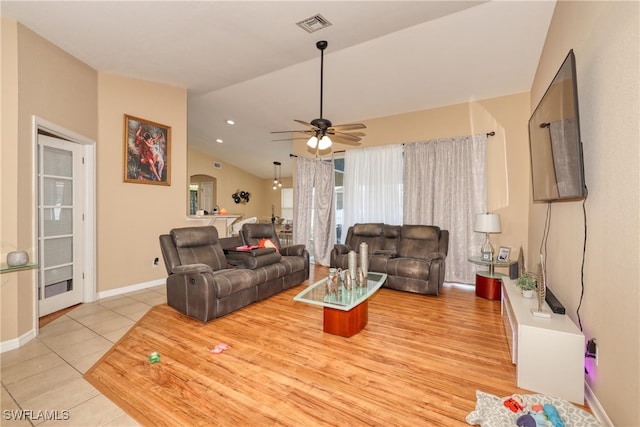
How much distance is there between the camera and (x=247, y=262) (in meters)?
3.69

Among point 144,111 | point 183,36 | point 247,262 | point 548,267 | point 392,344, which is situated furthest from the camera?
point 144,111

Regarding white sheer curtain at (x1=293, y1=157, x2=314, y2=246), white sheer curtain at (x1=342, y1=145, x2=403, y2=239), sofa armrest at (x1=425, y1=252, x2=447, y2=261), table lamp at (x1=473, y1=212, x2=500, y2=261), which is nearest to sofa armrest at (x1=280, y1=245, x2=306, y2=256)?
white sheer curtain at (x1=342, y1=145, x2=403, y2=239)

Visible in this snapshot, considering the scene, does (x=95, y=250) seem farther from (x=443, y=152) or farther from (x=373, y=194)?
(x=443, y=152)

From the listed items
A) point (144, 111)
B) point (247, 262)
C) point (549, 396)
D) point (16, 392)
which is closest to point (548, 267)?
point (549, 396)

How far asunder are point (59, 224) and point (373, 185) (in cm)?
470

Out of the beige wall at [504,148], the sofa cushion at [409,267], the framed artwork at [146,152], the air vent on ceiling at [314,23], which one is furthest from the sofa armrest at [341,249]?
the air vent on ceiling at [314,23]

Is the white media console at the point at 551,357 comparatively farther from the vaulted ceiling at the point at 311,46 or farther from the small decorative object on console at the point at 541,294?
the vaulted ceiling at the point at 311,46

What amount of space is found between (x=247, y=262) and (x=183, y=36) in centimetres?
273

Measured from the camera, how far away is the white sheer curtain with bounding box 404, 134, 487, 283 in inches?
179

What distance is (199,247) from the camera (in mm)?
3637

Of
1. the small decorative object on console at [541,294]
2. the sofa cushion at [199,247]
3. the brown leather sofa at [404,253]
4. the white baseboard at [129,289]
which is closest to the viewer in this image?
the small decorative object on console at [541,294]

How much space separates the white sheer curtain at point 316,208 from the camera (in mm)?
6133

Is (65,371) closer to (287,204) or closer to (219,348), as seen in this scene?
(219,348)

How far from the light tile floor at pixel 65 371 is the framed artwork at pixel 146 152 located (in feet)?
6.19
